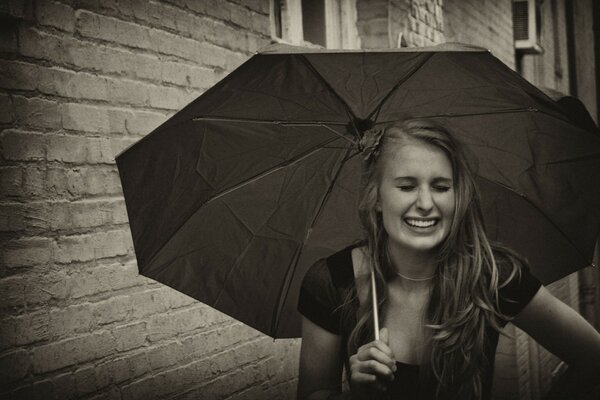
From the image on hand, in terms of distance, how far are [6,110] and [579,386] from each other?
205 cm

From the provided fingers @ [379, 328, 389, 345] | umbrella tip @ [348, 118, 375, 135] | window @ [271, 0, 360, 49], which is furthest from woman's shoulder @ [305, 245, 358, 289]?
window @ [271, 0, 360, 49]

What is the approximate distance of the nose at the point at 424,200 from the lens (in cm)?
178

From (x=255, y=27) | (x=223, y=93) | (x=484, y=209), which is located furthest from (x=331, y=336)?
(x=255, y=27)

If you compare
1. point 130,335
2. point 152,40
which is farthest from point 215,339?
point 152,40

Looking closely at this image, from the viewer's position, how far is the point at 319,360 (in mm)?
1919

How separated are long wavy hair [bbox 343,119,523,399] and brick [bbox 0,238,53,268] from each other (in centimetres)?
110

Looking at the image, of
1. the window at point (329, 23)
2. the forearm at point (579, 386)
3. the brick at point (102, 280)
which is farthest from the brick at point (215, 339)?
the window at point (329, 23)

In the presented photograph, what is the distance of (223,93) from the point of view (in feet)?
5.92

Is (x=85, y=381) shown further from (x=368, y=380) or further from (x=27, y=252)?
(x=368, y=380)

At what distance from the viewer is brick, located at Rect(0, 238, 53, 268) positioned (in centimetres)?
207

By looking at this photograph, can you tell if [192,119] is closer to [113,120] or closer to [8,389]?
[113,120]

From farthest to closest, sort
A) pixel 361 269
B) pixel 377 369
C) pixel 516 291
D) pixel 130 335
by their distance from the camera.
Answer: pixel 130 335, pixel 361 269, pixel 516 291, pixel 377 369

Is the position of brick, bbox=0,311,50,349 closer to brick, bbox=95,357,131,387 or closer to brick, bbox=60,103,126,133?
brick, bbox=95,357,131,387

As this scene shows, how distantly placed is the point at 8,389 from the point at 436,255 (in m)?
1.50
